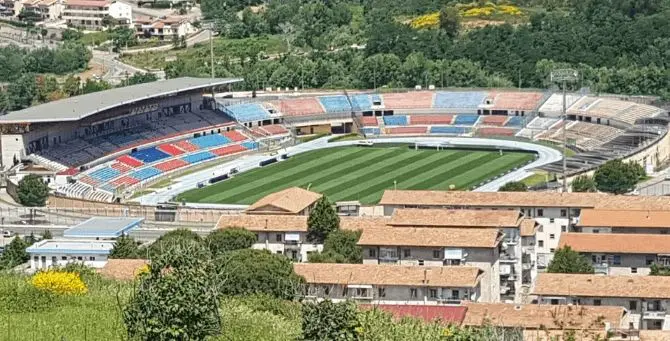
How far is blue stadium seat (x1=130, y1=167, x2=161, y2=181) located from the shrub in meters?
36.2

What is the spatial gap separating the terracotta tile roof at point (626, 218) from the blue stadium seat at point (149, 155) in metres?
24.0

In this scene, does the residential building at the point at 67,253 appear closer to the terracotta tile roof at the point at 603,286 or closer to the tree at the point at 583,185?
the terracotta tile roof at the point at 603,286

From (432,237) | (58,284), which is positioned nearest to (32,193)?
(432,237)

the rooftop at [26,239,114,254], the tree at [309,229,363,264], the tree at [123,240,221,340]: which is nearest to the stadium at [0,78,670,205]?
the rooftop at [26,239,114,254]

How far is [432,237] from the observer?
36.8m

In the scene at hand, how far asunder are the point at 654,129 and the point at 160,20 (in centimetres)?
3987

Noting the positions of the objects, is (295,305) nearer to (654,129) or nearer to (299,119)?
(654,129)

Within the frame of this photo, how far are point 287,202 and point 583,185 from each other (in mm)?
11059

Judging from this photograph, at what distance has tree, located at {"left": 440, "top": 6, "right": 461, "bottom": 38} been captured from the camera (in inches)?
3280

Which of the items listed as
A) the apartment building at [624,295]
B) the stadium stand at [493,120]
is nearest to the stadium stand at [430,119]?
the stadium stand at [493,120]

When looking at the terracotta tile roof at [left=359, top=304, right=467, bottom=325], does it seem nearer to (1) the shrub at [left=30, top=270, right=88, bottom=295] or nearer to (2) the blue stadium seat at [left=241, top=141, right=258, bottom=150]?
(1) the shrub at [left=30, top=270, right=88, bottom=295]

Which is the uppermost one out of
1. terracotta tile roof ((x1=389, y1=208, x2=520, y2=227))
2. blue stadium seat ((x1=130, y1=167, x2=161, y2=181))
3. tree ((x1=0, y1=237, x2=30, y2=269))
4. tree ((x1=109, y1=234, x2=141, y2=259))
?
blue stadium seat ((x1=130, y1=167, x2=161, y2=181))

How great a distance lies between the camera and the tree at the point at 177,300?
53.2 feet

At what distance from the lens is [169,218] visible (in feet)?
164
